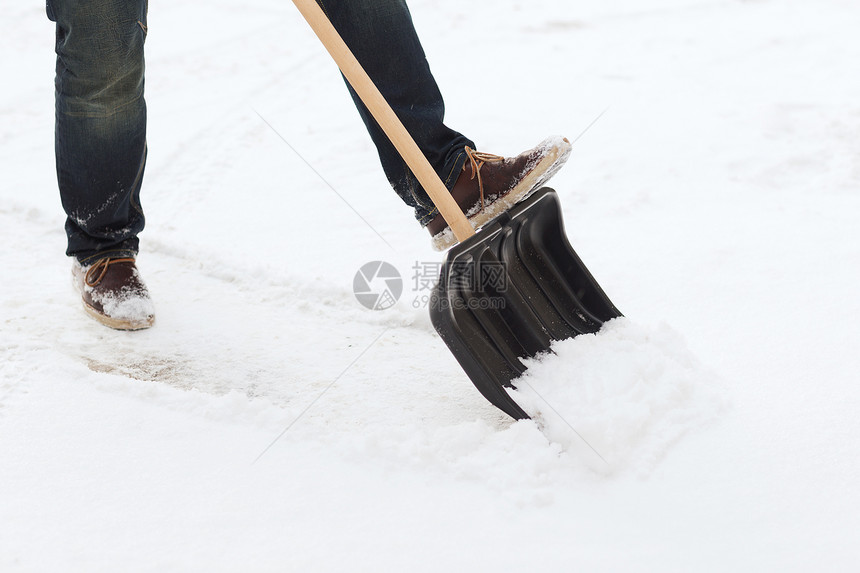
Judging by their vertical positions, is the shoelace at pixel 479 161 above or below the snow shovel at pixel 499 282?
above

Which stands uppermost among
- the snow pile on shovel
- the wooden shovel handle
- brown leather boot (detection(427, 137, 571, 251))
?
the wooden shovel handle

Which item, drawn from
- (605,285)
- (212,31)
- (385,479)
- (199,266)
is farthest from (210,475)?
(212,31)

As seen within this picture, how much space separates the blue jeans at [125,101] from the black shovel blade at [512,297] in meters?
0.25

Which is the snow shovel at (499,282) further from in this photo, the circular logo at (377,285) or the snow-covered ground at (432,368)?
the circular logo at (377,285)

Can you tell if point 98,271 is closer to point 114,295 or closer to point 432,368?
point 114,295

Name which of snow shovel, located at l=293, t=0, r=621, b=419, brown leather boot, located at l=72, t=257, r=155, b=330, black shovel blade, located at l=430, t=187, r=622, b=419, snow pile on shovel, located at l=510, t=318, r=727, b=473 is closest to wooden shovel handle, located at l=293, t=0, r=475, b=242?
snow shovel, located at l=293, t=0, r=621, b=419

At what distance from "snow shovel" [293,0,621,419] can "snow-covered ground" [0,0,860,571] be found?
0.07 metres

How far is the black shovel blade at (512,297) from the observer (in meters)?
1.24

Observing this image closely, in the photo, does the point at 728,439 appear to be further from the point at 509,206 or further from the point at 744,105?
the point at 744,105

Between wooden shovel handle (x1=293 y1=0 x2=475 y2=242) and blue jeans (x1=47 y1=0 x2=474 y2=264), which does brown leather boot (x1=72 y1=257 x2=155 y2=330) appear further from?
wooden shovel handle (x1=293 y1=0 x2=475 y2=242)

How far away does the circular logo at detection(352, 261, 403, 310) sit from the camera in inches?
70.0

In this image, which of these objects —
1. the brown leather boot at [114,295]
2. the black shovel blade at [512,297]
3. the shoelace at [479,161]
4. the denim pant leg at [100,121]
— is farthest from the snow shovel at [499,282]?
the brown leather boot at [114,295]

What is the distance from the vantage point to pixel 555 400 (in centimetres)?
122

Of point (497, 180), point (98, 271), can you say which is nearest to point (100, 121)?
point (98, 271)
